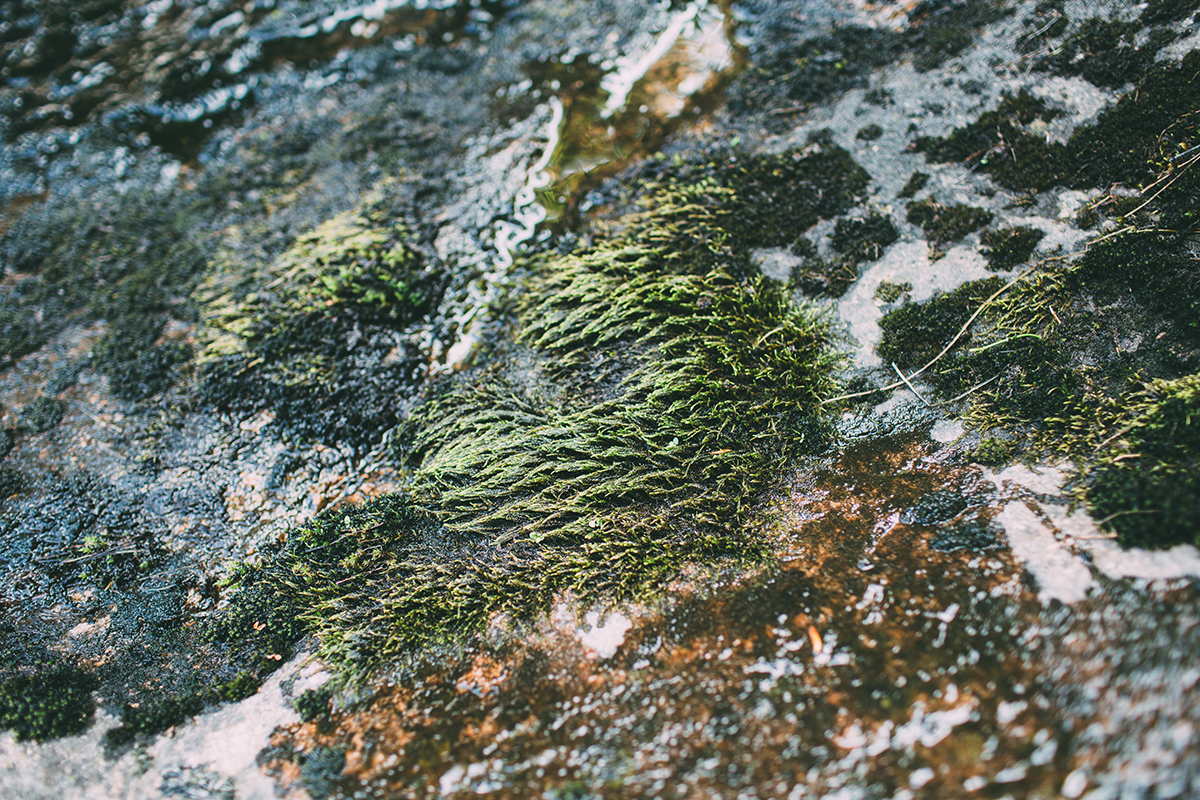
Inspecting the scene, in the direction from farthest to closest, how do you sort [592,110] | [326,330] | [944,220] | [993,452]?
[592,110] < [326,330] < [944,220] < [993,452]

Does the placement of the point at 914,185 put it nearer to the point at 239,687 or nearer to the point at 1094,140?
the point at 1094,140

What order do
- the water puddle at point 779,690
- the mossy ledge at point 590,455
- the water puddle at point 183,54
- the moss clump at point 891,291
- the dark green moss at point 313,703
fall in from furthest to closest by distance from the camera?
the water puddle at point 183,54 < the moss clump at point 891,291 < the mossy ledge at point 590,455 < the dark green moss at point 313,703 < the water puddle at point 779,690

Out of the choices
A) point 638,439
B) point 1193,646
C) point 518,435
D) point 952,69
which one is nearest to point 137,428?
point 518,435

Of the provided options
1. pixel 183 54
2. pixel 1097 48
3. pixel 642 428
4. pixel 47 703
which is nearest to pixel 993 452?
pixel 642 428

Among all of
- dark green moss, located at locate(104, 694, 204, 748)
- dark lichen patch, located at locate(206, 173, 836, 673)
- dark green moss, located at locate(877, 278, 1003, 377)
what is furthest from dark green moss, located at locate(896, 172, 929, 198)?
dark green moss, located at locate(104, 694, 204, 748)

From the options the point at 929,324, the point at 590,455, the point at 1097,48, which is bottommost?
the point at 590,455

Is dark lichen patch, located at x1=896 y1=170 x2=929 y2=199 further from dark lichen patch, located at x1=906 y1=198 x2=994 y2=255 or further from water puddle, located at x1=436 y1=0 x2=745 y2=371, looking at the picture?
water puddle, located at x1=436 y1=0 x2=745 y2=371

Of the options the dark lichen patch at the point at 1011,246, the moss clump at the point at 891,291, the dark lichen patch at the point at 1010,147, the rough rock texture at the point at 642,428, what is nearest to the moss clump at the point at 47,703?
the rough rock texture at the point at 642,428

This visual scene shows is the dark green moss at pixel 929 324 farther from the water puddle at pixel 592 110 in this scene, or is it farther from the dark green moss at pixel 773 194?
the water puddle at pixel 592 110
